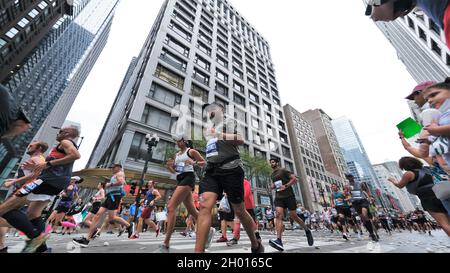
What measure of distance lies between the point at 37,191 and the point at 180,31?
32.5 metres

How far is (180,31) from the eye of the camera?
29.7 meters

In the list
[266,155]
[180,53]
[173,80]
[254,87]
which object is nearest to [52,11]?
[180,53]

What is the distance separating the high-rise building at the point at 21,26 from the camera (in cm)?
2596

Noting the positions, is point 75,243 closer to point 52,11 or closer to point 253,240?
point 253,240

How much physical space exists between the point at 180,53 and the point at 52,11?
29783mm

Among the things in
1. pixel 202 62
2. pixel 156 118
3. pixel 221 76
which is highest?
pixel 202 62

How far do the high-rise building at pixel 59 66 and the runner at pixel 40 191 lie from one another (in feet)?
133

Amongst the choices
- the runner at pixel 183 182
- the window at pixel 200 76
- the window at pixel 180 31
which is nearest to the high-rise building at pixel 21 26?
the window at pixel 180 31

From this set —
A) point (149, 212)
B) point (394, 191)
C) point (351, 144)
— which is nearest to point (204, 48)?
point (149, 212)

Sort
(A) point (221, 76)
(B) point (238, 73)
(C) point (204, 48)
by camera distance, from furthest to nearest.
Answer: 1. (B) point (238, 73)
2. (A) point (221, 76)
3. (C) point (204, 48)

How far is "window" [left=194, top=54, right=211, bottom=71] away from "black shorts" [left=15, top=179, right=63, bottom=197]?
29714 mm

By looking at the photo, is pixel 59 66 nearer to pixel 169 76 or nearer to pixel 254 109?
pixel 169 76

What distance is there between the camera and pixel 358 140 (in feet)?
388

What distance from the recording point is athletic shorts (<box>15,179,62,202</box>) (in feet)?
8.55
